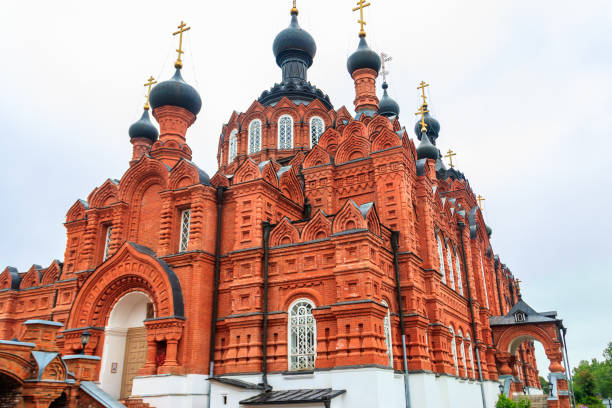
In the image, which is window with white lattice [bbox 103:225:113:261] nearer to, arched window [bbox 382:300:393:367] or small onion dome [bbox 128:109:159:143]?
small onion dome [bbox 128:109:159:143]

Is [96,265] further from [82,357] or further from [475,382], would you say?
[475,382]

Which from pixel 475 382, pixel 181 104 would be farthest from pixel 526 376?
pixel 181 104

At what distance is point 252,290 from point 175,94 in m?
6.16

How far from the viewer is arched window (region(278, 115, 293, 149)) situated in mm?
16969

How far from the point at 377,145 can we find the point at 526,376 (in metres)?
16.0

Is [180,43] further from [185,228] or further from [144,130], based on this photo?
[185,228]

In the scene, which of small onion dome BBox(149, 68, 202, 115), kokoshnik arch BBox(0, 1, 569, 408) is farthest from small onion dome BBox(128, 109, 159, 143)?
small onion dome BBox(149, 68, 202, 115)

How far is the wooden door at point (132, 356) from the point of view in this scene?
1169 centimetres

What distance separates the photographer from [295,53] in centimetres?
1850

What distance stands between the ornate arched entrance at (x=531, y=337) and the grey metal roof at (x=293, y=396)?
10030 millimetres

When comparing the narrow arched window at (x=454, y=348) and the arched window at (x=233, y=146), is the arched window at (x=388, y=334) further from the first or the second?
the arched window at (x=233, y=146)

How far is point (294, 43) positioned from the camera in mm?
18297

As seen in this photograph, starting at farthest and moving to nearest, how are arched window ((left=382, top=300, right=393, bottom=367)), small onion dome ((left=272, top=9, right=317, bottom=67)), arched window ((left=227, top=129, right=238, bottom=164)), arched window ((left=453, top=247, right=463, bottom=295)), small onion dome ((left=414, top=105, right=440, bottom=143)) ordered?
1. small onion dome ((left=414, top=105, right=440, bottom=143))
2. small onion dome ((left=272, top=9, right=317, bottom=67))
3. arched window ((left=227, top=129, right=238, bottom=164))
4. arched window ((left=453, top=247, right=463, bottom=295))
5. arched window ((left=382, top=300, right=393, bottom=367))

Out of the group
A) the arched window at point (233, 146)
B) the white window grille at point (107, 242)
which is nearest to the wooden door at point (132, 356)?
the white window grille at point (107, 242)
